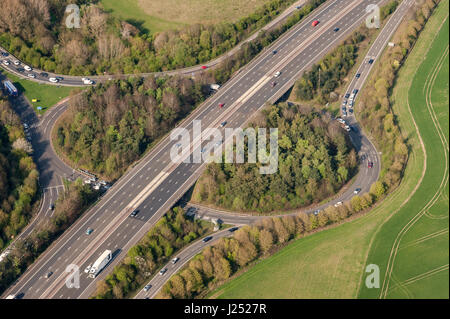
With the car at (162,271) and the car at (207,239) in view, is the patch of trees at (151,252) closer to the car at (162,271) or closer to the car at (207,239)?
the car at (162,271)

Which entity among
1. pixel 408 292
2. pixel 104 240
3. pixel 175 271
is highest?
pixel 104 240

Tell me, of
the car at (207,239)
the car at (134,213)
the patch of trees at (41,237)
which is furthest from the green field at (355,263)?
the patch of trees at (41,237)

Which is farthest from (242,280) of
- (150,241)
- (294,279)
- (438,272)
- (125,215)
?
(438,272)

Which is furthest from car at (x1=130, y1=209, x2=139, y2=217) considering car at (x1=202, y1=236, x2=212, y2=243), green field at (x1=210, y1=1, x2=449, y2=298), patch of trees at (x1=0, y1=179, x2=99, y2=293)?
green field at (x1=210, y1=1, x2=449, y2=298)

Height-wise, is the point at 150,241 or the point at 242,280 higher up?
the point at 150,241

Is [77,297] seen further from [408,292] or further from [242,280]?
[408,292]

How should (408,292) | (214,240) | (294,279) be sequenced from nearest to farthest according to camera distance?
(408,292), (294,279), (214,240)
